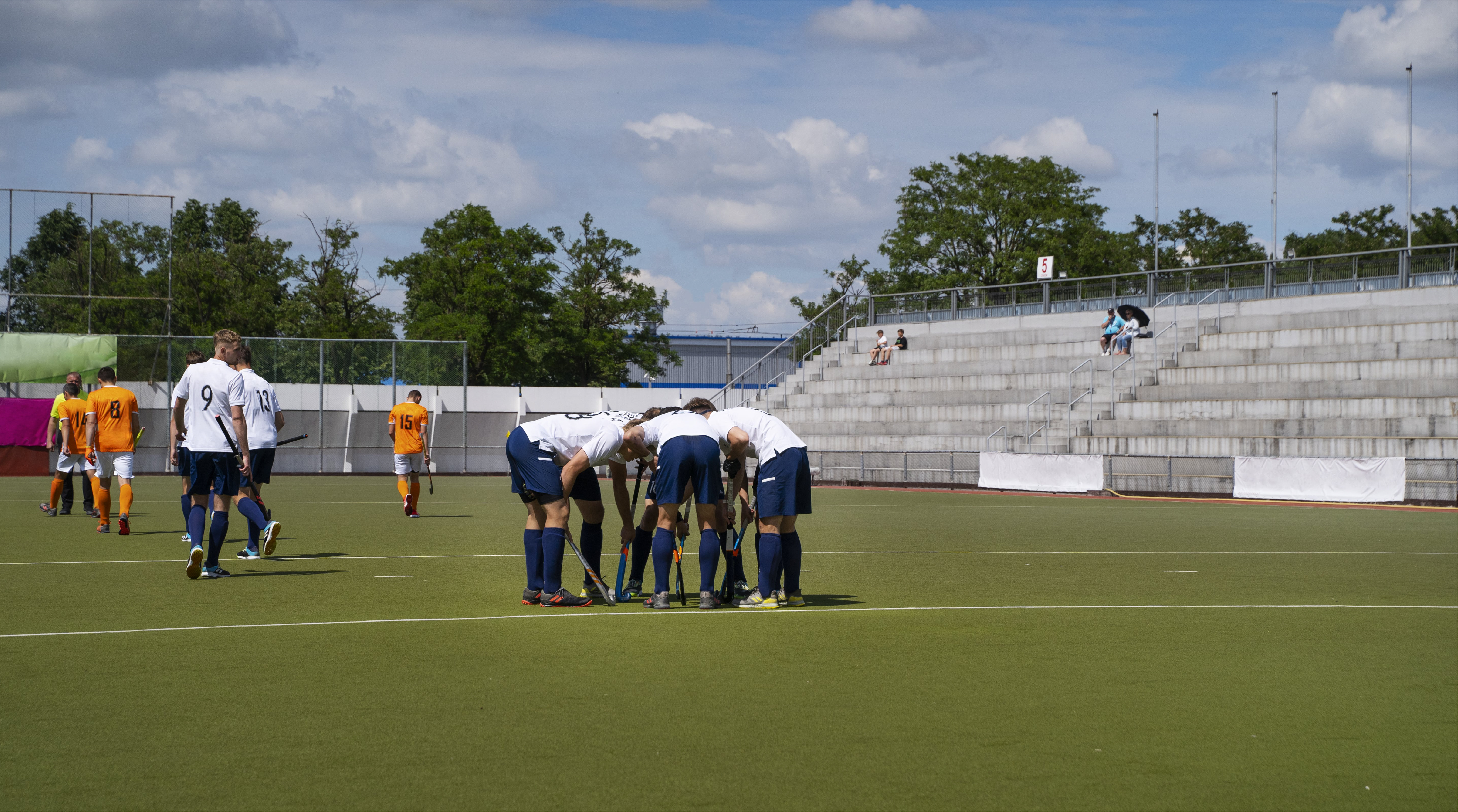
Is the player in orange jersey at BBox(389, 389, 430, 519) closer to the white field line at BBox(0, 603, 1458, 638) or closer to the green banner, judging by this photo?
the white field line at BBox(0, 603, 1458, 638)

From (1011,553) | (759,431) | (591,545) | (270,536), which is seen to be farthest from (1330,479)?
(270,536)

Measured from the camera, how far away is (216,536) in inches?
419

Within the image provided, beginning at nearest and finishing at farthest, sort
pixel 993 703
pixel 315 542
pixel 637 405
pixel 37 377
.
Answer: pixel 993 703, pixel 315 542, pixel 37 377, pixel 637 405

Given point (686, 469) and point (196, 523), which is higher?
point (686, 469)

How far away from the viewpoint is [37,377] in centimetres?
3722

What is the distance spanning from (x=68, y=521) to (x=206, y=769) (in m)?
14.5

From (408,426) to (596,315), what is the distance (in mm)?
47238

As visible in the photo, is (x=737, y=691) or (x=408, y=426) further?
(x=408, y=426)

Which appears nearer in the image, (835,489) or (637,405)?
(835,489)

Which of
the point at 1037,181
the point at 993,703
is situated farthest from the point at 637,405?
the point at 993,703

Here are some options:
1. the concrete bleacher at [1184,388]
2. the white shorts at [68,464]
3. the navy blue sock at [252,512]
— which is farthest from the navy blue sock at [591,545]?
the concrete bleacher at [1184,388]

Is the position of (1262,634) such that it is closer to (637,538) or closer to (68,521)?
(637,538)

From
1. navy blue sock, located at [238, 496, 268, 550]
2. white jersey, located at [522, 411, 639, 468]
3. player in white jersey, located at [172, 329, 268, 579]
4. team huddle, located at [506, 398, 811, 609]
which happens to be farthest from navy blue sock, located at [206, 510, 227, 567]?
white jersey, located at [522, 411, 639, 468]

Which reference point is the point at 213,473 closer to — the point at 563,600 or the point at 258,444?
the point at 258,444
